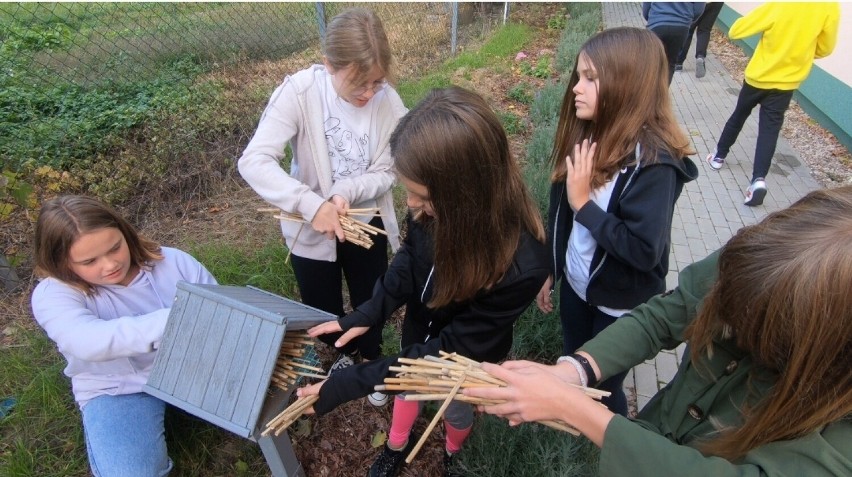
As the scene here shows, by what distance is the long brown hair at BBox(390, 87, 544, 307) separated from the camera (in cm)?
138

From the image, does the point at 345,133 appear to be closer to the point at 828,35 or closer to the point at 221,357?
the point at 221,357

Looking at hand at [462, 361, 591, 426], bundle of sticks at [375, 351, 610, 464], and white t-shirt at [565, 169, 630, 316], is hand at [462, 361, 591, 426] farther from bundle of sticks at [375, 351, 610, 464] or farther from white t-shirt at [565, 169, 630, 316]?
white t-shirt at [565, 169, 630, 316]

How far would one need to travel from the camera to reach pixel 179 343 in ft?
5.00

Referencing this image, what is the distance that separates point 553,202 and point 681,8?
4418 mm

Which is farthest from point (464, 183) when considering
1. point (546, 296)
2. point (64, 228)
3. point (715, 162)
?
point (715, 162)

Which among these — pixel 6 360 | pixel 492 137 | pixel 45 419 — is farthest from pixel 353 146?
pixel 6 360

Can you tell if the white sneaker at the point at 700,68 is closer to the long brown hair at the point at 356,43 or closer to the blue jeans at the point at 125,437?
the long brown hair at the point at 356,43

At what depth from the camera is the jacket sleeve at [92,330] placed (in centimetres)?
175

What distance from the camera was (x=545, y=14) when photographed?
38.9 feet

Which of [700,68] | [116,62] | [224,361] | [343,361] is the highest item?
[116,62]

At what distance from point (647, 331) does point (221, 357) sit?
133 cm

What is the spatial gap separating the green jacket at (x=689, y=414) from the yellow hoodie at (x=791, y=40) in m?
3.88

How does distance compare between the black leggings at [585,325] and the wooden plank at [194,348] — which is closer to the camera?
the wooden plank at [194,348]

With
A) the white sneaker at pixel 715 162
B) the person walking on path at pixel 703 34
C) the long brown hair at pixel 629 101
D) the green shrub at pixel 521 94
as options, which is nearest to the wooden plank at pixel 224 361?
the long brown hair at pixel 629 101
